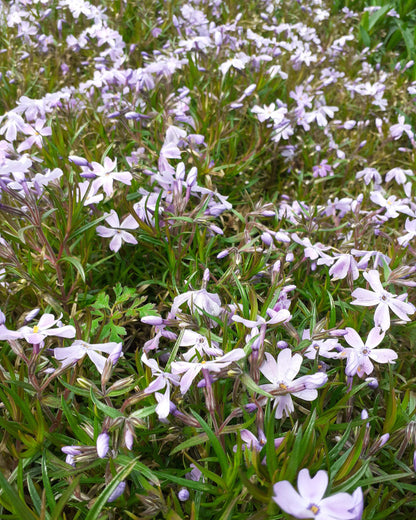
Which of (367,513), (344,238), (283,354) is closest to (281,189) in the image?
(344,238)

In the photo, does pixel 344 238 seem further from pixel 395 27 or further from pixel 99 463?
pixel 395 27

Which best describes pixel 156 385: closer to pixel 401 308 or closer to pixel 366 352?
pixel 366 352

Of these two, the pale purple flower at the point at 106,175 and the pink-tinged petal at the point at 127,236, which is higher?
the pale purple flower at the point at 106,175

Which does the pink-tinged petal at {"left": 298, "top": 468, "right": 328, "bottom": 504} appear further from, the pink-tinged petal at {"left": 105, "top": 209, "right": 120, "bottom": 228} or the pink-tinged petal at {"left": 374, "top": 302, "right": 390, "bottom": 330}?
the pink-tinged petal at {"left": 105, "top": 209, "right": 120, "bottom": 228}

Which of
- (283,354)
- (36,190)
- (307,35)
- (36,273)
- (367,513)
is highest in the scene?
(307,35)

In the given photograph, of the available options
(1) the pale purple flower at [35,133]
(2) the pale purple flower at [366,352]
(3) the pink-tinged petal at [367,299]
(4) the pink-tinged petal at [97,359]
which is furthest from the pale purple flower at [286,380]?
(1) the pale purple flower at [35,133]

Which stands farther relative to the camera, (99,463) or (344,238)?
(344,238)

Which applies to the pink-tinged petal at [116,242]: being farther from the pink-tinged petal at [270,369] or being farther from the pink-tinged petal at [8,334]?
the pink-tinged petal at [270,369]

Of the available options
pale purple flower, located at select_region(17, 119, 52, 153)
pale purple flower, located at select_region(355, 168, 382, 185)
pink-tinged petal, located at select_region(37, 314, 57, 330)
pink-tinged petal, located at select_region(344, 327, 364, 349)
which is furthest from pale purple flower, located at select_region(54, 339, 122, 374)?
pale purple flower, located at select_region(355, 168, 382, 185)
